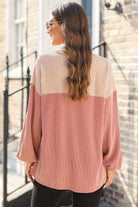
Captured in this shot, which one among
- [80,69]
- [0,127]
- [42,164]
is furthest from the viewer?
[0,127]

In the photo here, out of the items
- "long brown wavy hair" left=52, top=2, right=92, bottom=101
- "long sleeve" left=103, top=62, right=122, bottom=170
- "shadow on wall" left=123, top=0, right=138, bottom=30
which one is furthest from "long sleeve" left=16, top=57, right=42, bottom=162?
"shadow on wall" left=123, top=0, right=138, bottom=30

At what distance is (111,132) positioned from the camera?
1.60 meters

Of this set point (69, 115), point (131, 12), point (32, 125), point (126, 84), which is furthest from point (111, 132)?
point (131, 12)

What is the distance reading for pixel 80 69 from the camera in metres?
1.38

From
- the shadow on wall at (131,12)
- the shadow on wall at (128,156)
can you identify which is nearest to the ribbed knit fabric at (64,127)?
the shadow on wall at (128,156)

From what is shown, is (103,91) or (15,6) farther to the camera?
(15,6)

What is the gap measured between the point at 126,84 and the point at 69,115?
159cm

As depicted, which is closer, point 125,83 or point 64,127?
point 64,127

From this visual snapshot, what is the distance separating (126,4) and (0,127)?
14.2 feet

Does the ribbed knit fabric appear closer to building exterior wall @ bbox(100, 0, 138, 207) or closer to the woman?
the woman

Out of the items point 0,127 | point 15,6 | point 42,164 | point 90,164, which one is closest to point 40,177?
point 42,164

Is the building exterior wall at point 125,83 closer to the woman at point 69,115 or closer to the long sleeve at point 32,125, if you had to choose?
the woman at point 69,115

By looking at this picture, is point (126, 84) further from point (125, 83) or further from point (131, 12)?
point (131, 12)

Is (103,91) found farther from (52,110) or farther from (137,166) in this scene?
(137,166)
